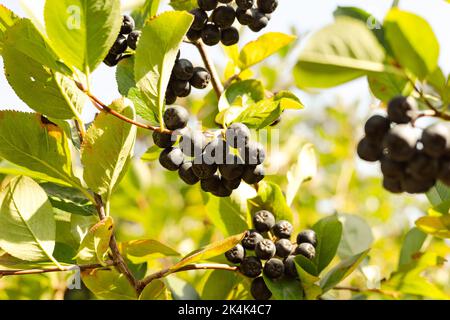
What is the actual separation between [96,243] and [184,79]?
0.41 m

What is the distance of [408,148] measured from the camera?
792 millimetres

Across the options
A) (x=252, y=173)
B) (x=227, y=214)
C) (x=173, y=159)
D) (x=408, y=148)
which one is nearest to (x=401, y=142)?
(x=408, y=148)

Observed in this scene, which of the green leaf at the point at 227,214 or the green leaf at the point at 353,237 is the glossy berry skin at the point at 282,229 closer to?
the green leaf at the point at 227,214

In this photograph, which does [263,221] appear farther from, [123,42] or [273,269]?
[123,42]

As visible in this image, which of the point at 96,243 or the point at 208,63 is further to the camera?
the point at 208,63

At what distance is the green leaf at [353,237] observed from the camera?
1.72 meters

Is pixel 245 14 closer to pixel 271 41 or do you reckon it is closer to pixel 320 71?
pixel 271 41

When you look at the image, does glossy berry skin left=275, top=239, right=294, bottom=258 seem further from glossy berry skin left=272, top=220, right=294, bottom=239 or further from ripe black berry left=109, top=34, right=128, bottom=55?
ripe black berry left=109, top=34, right=128, bottom=55

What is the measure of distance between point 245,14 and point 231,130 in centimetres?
33

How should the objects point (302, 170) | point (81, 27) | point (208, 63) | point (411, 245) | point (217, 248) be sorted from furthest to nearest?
point (411, 245), point (302, 170), point (208, 63), point (217, 248), point (81, 27)

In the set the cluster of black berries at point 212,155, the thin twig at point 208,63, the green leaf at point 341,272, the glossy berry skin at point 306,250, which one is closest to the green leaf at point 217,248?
the cluster of black berries at point 212,155

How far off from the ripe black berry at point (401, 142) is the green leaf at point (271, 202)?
0.59 metres

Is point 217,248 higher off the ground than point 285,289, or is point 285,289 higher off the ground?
point 217,248

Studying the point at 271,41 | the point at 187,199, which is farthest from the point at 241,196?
the point at 187,199
